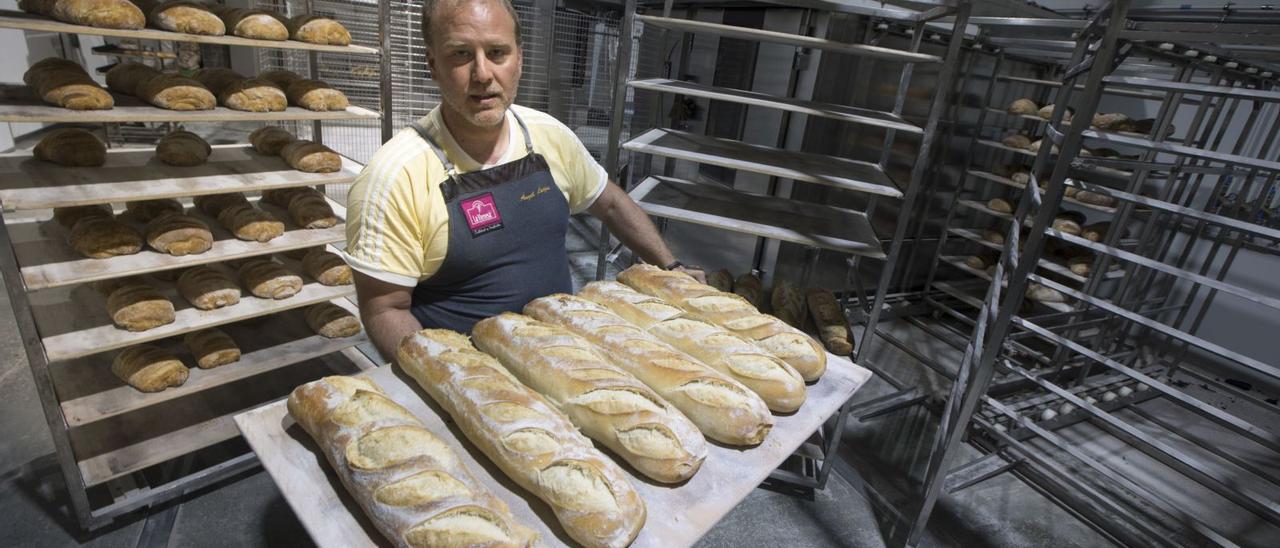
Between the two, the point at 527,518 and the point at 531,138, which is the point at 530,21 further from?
the point at 527,518

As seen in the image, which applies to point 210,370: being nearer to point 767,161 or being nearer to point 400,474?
point 400,474

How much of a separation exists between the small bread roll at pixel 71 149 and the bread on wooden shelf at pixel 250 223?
16.4 inches

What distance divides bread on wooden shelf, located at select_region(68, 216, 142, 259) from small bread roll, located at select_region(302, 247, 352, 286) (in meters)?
0.58

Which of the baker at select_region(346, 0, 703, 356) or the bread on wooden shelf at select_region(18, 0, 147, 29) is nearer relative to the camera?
the baker at select_region(346, 0, 703, 356)

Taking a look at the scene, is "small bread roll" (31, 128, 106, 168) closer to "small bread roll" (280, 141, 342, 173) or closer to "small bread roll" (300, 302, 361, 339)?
"small bread roll" (280, 141, 342, 173)

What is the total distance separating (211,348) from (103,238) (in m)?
0.54

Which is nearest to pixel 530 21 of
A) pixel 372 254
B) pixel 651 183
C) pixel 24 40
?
pixel 651 183

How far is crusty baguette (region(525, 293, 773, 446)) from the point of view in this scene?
3.75 ft

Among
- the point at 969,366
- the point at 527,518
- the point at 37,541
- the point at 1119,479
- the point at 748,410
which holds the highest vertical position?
the point at 748,410

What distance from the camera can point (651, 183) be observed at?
9.25ft

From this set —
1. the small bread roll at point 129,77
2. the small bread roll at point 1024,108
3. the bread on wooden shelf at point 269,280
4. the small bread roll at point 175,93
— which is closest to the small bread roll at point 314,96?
Answer: the small bread roll at point 175,93

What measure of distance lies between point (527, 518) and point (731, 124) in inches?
143

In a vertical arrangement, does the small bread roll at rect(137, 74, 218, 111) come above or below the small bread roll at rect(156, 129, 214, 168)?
above

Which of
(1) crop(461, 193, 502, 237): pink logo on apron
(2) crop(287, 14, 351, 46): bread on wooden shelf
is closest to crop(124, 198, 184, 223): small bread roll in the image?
(2) crop(287, 14, 351, 46): bread on wooden shelf
